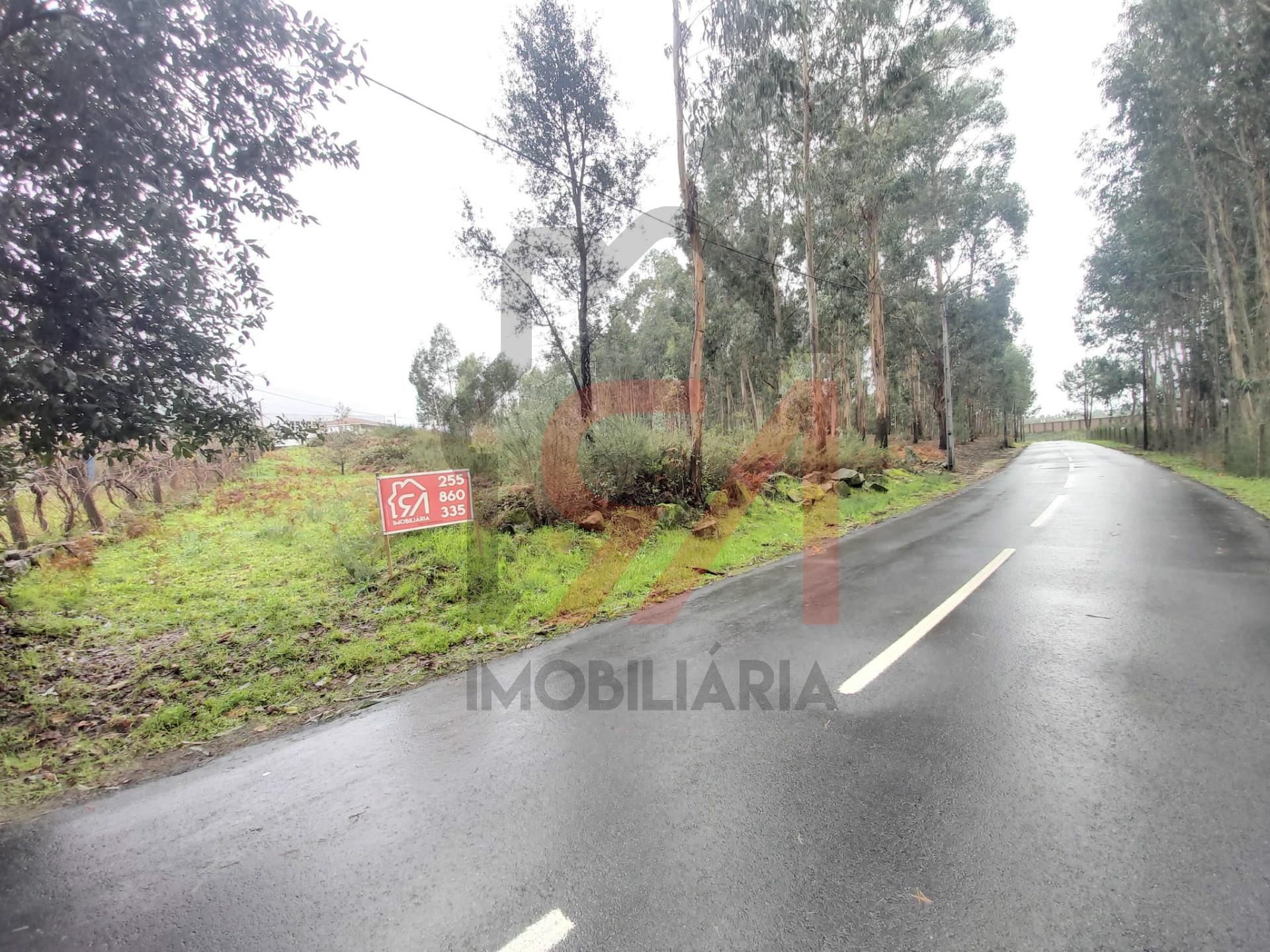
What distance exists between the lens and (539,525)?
27.9ft

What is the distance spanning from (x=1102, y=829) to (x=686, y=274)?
25.4m

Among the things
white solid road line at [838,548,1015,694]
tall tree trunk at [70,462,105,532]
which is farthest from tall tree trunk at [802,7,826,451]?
tall tree trunk at [70,462,105,532]

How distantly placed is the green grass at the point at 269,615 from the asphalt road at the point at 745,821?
71 centimetres

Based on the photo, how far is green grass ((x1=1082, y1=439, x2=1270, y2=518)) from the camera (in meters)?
10.7

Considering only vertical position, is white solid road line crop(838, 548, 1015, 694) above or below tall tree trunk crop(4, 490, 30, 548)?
below

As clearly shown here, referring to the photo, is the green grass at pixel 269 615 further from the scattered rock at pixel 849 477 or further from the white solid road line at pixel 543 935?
the scattered rock at pixel 849 477

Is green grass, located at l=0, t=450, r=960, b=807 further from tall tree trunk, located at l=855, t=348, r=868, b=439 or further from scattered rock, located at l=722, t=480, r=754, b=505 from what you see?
tall tree trunk, located at l=855, t=348, r=868, b=439

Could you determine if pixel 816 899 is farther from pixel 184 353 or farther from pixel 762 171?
pixel 762 171

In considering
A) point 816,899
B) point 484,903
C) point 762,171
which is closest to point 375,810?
point 484,903

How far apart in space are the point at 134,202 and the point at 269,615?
384cm

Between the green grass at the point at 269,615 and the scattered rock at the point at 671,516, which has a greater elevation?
the scattered rock at the point at 671,516

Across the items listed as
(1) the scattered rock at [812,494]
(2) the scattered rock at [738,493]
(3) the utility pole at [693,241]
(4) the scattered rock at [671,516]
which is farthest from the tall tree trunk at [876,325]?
(4) the scattered rock at [671,516]

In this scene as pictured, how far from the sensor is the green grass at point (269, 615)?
3.69 meters

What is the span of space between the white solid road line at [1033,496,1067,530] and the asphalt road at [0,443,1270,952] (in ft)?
17.7
